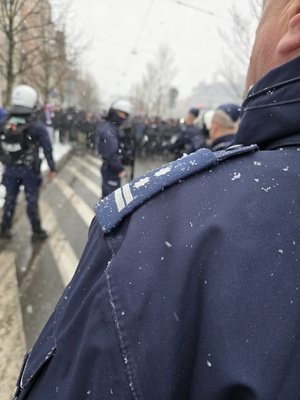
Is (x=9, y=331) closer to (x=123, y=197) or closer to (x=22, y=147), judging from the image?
(x=22, y=147)

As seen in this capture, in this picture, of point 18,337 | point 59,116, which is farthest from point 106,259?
point 59,116

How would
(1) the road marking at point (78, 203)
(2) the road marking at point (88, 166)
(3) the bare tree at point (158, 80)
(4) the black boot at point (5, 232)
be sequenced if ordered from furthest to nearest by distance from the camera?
(3) the bare tree at point (158, 80) → (2) the road marking at point (88, 166) → (1) the road marking at point (78, 203) → (4) the black boot at point (5, 232)

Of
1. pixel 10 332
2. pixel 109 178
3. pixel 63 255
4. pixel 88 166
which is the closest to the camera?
pixel 10 332

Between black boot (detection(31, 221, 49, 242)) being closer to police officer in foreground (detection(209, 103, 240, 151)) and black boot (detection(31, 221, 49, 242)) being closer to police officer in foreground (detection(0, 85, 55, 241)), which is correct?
police officer in foreground (detection(0, 85, 55, 241))

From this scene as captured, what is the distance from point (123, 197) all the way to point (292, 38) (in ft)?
1.44

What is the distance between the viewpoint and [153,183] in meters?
0.61

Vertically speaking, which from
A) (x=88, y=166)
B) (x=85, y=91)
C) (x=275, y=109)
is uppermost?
(x=85, y=91)

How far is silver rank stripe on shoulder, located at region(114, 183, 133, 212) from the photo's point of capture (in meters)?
0.61

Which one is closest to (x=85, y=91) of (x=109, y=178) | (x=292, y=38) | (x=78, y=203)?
(x=78, y=203)

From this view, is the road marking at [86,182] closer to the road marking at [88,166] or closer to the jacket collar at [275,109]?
the road marking at [88,166]

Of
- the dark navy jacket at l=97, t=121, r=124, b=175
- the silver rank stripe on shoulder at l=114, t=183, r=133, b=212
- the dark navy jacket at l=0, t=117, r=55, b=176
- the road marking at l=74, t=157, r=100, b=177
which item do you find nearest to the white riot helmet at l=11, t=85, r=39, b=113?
the dark navy jacket at l=0, t=117, r=55, b=176

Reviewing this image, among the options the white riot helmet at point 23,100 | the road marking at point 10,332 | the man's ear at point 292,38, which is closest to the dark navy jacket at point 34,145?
the white riot helmet at point 23,100

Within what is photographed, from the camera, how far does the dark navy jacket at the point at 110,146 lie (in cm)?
475

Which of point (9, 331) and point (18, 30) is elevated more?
point (18, 30)
